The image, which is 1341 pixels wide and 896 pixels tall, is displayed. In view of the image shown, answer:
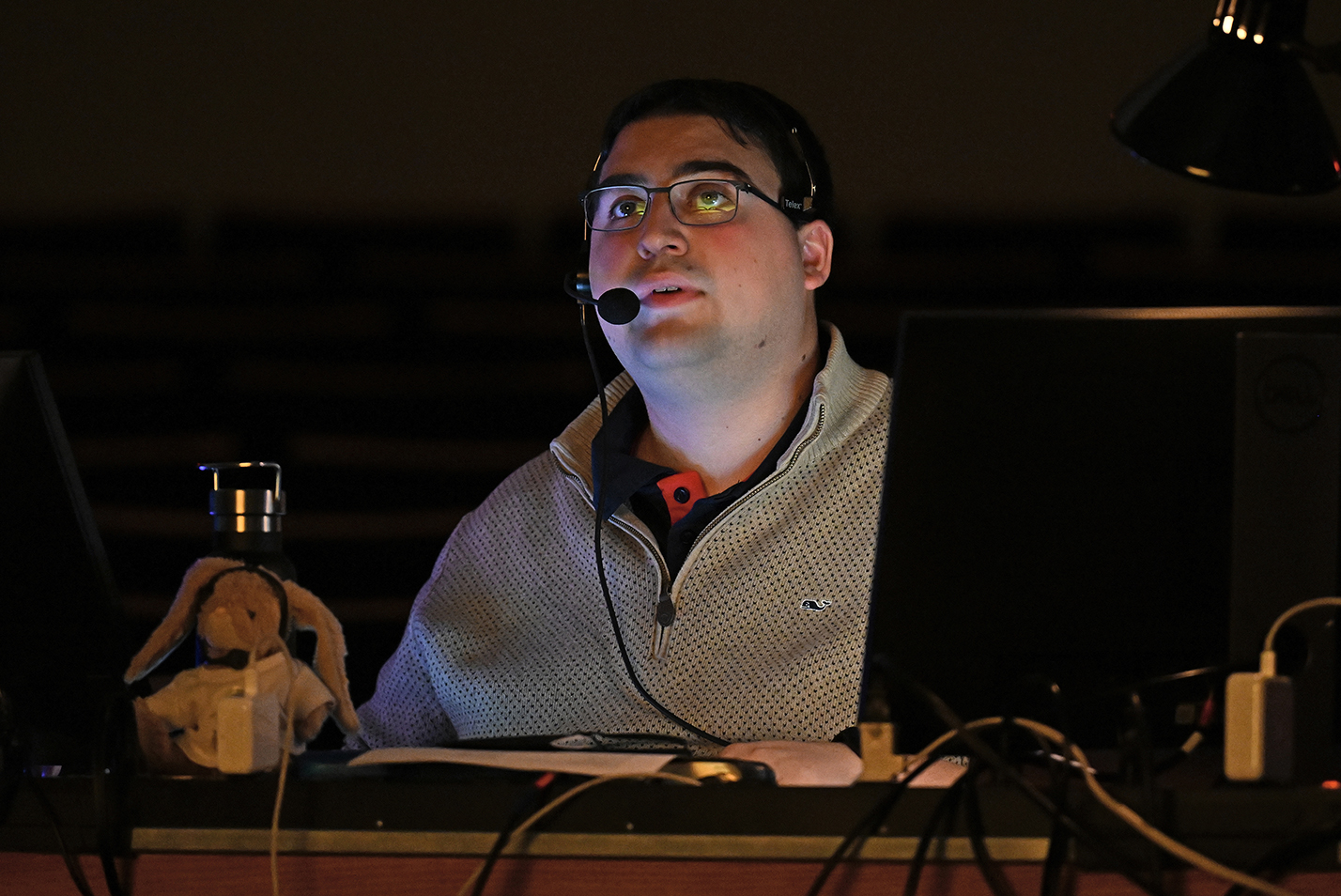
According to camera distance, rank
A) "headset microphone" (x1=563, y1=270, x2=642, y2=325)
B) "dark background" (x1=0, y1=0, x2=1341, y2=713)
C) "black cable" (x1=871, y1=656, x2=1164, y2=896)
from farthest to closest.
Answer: "dark background" (x1=0, y1=0, x2=1341, y2=713)
"headset microphone" (x1=563, y1=270, x2=642, y2=325)
"black cable" (x1=871, y1=656, x2=1164, y2=896)

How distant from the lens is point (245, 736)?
0.89 meters

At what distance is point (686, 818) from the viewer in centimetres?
80

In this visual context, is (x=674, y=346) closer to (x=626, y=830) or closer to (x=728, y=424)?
(x=728, y=424)

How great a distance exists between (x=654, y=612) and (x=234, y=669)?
0.75 metres

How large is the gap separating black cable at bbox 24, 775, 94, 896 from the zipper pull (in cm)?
89

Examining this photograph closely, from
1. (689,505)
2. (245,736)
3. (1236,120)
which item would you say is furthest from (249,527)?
(1236,120)

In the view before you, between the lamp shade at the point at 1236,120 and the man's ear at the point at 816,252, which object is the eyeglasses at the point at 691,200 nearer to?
the man's ear at the point at 816,252

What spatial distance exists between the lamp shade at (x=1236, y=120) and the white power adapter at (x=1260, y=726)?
0.56 meters

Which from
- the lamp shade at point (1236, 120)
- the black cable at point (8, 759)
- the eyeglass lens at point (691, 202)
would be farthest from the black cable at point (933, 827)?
the eyeglass lens at point (691, 202)

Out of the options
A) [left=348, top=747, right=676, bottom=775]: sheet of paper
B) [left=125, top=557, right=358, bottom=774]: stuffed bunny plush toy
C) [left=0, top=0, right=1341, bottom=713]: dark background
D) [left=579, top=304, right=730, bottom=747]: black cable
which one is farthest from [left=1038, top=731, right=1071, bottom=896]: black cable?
[left=0, top=0, right=1341, bottom=713]: dark background

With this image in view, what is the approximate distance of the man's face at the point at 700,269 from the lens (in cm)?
177

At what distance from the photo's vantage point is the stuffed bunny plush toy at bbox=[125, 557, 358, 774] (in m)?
0.97

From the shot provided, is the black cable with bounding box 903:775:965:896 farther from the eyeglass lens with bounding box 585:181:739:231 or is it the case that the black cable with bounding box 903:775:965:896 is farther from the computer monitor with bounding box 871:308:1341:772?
the eyeglass lens with bounding box 585:181:739:231

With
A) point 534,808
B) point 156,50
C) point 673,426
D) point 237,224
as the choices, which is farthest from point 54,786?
point 156,50
